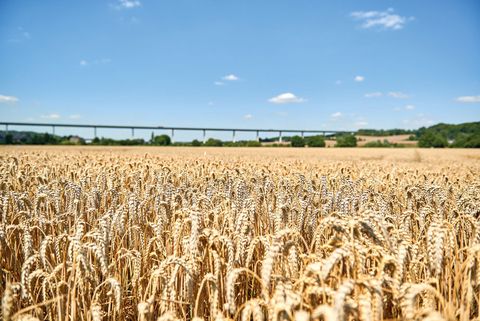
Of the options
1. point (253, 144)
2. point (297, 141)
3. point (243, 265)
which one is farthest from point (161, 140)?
point (243, 265)

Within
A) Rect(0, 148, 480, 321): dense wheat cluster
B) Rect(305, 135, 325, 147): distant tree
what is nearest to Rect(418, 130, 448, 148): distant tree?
Rect(305, 135, 325, 147): distant tree

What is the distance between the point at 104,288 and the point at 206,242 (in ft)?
2.61

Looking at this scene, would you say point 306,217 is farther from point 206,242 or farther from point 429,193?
point 429,193

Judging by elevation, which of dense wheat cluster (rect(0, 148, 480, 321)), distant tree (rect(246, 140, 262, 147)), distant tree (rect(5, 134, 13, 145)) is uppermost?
distant tree (rect(5, 134, 13, 145))

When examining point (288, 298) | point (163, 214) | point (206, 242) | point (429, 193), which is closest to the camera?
point (288, 298)

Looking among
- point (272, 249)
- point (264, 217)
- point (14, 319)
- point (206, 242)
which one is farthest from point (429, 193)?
point (14, 319)

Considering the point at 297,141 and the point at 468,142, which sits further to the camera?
the point at 297,141

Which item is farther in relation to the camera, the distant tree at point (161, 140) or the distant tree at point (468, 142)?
the distant tree at point (161, 140)

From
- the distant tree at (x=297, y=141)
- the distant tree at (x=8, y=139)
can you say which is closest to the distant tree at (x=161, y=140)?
the distant tree at (x=8, y=139)

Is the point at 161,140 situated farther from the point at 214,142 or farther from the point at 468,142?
the point at 468,142

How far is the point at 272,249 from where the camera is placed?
1.22 metres

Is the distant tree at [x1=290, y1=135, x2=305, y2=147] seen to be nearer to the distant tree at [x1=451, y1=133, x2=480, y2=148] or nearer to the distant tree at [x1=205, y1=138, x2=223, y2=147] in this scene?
the distant tree at [x1=205, y1=138, x2=223, y2=147]

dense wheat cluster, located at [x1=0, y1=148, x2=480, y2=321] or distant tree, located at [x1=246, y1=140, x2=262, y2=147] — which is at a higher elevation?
distant tree, located at [x1=246, y1=140, x2=262, y2=147]

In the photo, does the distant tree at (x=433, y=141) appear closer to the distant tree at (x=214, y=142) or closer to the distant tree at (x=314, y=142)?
the distant tree at (x=314, y=142)
